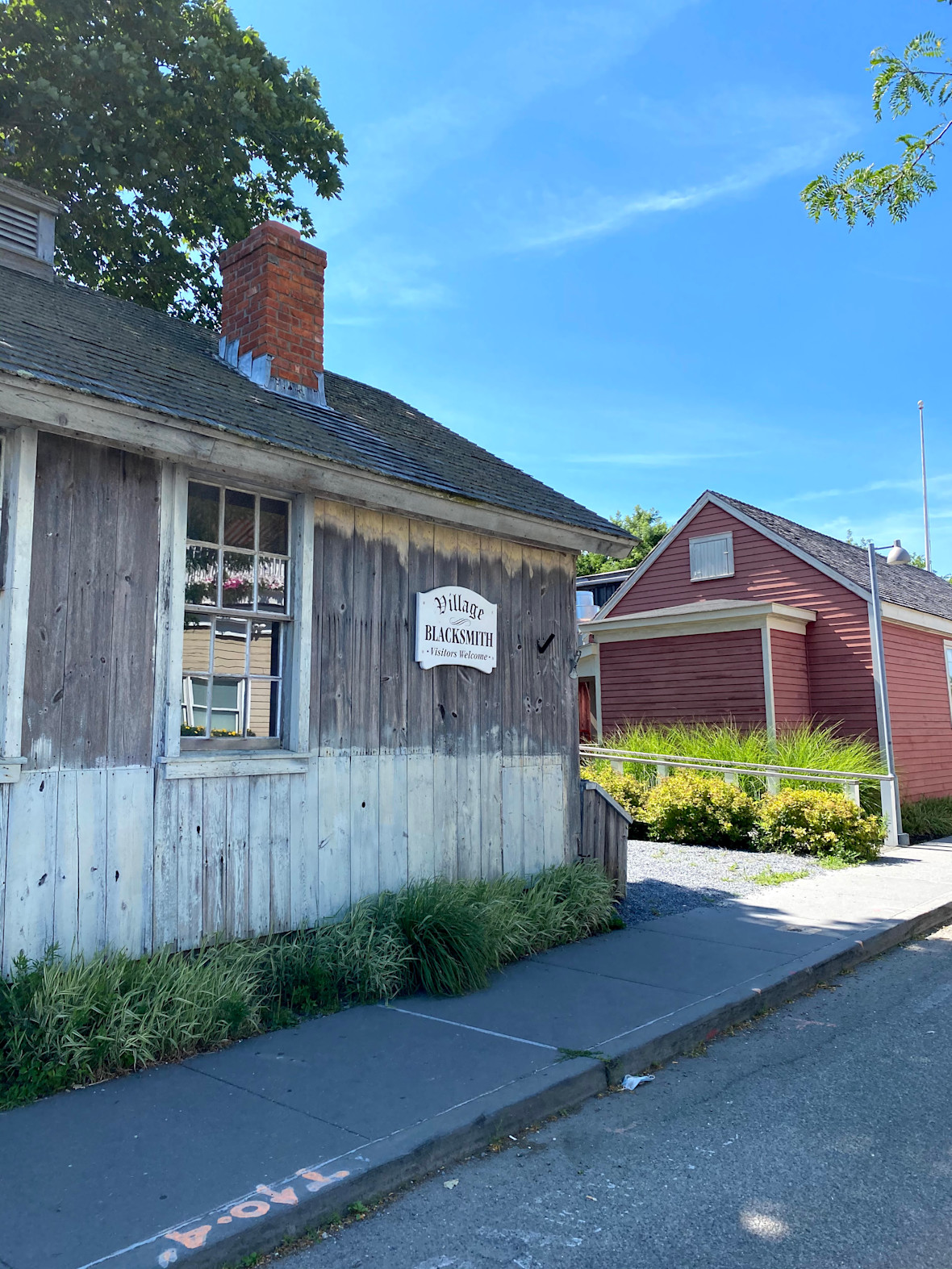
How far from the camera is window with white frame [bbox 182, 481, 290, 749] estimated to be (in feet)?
19.2

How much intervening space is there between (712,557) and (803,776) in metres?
7.54

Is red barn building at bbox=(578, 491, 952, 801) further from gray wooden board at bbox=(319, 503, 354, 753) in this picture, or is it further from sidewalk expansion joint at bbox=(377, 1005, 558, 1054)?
sidewalk expansion joint at bbox=(377, 1005, 558, 1054)

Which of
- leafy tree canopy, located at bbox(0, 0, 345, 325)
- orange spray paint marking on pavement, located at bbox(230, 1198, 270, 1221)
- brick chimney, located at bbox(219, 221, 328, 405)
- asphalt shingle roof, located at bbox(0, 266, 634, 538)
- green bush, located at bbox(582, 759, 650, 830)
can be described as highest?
leafy tree canopy, located at bbox(0, 0, 345, 325)

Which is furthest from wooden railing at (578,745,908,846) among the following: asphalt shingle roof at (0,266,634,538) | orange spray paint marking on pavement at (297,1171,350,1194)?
orange spray paint marking on pavement at (297,1171,350,1194)

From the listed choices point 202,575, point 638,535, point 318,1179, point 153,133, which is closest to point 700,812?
point 202,575

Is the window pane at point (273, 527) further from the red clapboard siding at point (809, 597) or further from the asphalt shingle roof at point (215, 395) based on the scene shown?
the red clapboard siding at point (809, 597)

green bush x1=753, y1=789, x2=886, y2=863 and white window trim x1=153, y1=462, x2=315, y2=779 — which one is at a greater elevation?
white window trim x1=153, y1=462, x2=315, y2=779

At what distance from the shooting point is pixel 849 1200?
354 cm

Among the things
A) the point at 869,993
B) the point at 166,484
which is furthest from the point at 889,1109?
the point at 166,484

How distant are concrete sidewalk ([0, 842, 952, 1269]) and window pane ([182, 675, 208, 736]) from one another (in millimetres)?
1907

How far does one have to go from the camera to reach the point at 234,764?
577cm

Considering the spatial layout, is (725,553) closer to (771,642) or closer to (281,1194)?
(771,642)

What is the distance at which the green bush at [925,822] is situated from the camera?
15.6 m

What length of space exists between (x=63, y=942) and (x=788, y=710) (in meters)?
14.8
